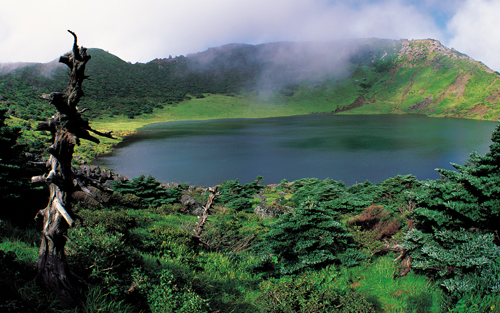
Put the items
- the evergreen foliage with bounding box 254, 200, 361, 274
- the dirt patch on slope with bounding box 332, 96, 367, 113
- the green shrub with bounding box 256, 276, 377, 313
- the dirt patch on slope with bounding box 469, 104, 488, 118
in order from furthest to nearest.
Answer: the dirt patch on slope with bounding box 332, 96, 367, 113 → the dirt patch on slope with bounding box 469, 104, 488, 118 → the evergreen foliage with bounding box 254, 200, 361, 274 → the green shrub with bounding box 256, 276, 377, 313

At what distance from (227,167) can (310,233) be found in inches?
1428

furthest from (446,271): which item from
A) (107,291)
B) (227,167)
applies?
(227,167)

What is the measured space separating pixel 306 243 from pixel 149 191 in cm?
1481

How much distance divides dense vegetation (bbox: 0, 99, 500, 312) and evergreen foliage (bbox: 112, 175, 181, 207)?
8217 mm

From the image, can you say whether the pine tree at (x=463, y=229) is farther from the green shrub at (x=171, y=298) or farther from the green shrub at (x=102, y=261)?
the green shrub at (x=102, y=261)

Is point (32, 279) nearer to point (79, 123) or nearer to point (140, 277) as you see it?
point (140, 277)

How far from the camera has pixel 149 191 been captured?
19.2m

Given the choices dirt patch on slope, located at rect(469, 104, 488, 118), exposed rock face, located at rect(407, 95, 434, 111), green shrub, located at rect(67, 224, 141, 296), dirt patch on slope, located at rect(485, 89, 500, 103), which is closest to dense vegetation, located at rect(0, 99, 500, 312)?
green shrub, located at rect(67, 224, 141, 296)

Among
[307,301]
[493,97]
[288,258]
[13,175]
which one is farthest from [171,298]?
[493,97]

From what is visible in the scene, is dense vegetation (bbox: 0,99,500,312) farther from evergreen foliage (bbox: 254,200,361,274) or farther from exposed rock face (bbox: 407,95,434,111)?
exposed rock face (bbox: 407,95,434,111)

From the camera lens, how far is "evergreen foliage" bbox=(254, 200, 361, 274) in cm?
755

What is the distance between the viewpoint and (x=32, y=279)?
439cm

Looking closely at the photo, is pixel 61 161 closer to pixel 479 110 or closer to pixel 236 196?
pixel 236 196

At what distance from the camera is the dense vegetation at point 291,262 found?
4.84 meters
